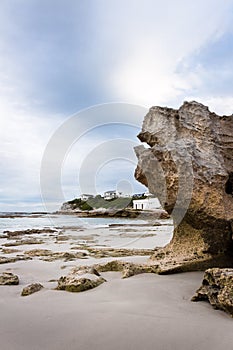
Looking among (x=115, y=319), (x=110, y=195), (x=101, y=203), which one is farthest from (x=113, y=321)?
(x=110, y=195)

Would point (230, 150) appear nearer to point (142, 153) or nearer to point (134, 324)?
point (142, 153)

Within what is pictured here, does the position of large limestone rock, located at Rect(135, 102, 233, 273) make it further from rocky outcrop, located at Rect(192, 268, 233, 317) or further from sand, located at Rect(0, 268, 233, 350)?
rocky outcrop, located at Rect(192, 268, 233, 317)

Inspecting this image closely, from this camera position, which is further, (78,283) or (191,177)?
(191,177)

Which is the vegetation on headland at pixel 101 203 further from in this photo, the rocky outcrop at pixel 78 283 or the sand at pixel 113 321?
the sand at pixel 113 321

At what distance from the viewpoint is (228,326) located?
100 inches

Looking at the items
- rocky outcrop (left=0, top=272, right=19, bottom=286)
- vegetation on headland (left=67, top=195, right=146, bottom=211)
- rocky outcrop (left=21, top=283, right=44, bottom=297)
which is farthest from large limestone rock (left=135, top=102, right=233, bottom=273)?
vegetation on headland (left=67, top=195, right=146, bottom=211)

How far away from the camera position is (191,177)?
425cm

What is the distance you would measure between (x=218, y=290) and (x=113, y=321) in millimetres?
1156

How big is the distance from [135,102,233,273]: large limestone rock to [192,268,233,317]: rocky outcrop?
1.33m

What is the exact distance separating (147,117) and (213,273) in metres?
3.09

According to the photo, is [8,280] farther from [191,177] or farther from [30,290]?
[191,177]

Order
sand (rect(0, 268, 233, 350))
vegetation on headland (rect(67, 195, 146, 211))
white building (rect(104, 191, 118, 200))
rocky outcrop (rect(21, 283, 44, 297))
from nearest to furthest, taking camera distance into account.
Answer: sand (rect(0, 268, 233, 350)) < rocky outcrop (rect(21, 283, 44, 297)) < vegetation on headland (rect(67, 195, 146, 211)) < white building (rect(104, 191, 118, 200))

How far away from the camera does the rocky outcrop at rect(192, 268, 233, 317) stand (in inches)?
111

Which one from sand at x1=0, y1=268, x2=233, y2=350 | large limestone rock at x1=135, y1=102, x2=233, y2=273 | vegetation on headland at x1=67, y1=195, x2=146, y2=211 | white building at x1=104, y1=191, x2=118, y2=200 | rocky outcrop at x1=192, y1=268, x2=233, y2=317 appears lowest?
sand at x1=0, y1=268, x2=233, y2=350
